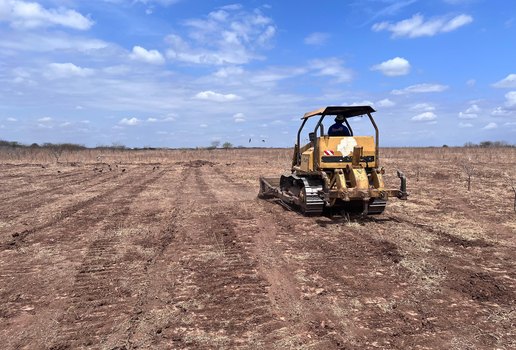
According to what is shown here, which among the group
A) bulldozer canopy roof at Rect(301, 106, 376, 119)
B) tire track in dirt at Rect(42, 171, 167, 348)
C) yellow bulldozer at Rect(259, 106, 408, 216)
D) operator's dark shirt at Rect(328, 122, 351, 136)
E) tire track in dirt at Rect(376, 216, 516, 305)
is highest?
bulldozer canopy roof at Rect(301, 106, 376, 119)

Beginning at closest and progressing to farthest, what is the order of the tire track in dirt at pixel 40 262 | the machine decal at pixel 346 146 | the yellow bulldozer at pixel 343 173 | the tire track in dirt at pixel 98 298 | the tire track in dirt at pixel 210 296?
the tire track in dirt at pixel 210 296, the tire track in dirt at pixel 98 298, the tire track in dirt at pixel 40 262, the yellow bulldozer at pixel 343 173, the machine decal at pixel 346 146

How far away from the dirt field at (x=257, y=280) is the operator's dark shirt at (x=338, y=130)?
1880 millimetres

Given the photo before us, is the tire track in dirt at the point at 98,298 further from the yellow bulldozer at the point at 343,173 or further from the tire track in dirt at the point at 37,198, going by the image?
the tire track in dirt at the point at 37,198

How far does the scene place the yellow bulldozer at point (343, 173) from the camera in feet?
27.8

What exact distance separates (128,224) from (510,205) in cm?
957

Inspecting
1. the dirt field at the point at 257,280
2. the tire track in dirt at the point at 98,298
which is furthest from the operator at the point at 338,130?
the tire track in dirt at the point at 98,298

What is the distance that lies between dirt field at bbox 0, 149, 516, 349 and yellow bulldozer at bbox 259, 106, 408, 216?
463 millimetres

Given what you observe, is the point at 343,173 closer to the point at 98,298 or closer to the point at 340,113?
the point at 340,113

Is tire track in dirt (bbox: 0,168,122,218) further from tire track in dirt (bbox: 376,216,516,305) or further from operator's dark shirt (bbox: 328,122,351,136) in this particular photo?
tire track in dirt (bbox: 376,216,516,305)

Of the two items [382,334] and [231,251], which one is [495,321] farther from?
[231,251]

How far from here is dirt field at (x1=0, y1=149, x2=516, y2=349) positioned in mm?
3744

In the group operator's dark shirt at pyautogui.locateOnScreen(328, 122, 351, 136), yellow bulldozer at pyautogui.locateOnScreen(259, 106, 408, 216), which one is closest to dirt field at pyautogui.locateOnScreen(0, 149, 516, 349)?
yellow bulldozer at pyautogui.locateOnScreen(259, 106, 408, 216)

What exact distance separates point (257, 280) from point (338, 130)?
5.08m

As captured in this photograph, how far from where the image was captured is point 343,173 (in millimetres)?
8789
